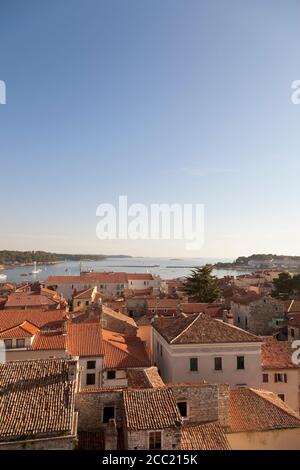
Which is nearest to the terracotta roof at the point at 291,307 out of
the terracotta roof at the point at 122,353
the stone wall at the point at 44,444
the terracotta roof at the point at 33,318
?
the terracotta roof at the point at 122,353

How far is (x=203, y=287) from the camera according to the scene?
52.8 m

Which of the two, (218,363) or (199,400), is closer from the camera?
(199,400)

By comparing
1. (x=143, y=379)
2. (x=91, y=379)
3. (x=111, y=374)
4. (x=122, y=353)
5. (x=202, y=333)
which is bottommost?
(x=91, y=379)

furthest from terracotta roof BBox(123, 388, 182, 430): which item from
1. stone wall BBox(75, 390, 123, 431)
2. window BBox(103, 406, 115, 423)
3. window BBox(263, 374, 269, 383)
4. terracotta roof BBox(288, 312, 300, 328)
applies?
terracotta roof BBox(288, 312, 300, 328)

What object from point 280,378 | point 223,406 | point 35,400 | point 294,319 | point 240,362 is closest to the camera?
point 35,400

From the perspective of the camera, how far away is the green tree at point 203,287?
5203cm

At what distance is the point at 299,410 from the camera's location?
838 inches

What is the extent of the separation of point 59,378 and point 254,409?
7.60 meters

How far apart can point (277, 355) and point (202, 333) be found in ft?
17.2

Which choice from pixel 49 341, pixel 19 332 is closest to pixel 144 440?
pixel 49 341

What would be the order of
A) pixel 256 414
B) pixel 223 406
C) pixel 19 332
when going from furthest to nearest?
1. pixel 19 332
2. pixel 256 414
3. pixel 223 406

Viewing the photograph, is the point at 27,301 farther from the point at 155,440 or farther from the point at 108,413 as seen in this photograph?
the point at 155,440

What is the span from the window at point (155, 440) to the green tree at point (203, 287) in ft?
136

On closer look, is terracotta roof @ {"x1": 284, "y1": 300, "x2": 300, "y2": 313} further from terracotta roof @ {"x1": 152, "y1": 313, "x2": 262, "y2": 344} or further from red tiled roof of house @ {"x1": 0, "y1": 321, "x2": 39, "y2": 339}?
red tiled roof of house @ {"x1": 0, "y1": 321, "x2": 39, "y2": 339}
